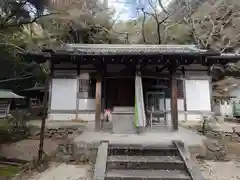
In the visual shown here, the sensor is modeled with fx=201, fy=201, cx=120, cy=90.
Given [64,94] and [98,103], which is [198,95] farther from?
[64,94]

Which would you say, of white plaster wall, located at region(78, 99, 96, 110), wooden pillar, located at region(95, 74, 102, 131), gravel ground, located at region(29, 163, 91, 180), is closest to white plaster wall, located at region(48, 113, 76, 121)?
white plaster wall, located at region(78, 99, 96, 110)

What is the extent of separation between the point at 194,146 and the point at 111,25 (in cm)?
1622

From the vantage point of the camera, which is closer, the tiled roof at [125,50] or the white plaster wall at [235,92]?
the tiled roof at [125,50]

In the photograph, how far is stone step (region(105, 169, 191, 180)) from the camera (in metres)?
3.98

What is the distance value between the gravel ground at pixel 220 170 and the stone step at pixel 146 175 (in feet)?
1.90

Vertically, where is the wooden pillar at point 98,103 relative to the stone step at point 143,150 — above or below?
above

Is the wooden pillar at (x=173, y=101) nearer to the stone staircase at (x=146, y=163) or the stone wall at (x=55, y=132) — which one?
the stone staircase at (x=146, y=163)

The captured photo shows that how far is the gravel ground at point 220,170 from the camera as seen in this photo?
4246 millimetres

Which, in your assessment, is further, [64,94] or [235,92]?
[235,92]

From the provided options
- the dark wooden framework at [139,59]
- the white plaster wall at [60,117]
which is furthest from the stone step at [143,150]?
the white plaster wall at [60,117]

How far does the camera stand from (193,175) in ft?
13.1

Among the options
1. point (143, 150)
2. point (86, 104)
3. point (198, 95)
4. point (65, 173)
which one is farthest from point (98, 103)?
point (198, 95)

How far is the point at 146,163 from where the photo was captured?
4.50 m

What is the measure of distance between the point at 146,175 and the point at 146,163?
384mm
